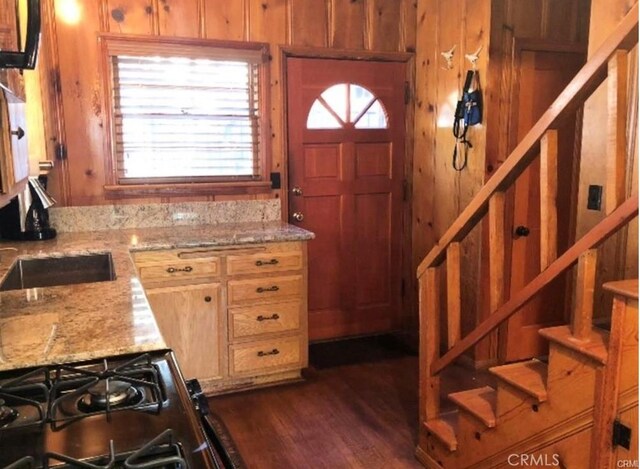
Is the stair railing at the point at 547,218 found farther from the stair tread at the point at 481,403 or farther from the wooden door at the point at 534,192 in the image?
the wooden door at the point at 534,192

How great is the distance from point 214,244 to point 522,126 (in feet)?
6.68

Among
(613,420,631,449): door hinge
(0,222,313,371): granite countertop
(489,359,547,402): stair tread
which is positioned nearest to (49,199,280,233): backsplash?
(0,222,313,371): granite countertop

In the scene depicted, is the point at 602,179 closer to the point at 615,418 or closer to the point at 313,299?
the point at 615,418

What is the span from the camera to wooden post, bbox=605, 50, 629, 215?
1.55m

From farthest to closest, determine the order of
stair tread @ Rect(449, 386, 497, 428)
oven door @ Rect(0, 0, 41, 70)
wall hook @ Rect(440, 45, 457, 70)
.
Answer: wall hook @ Rect(440, 45, 457, 70) < stair tread @ Rect(449, 386, 497, 428) < oven door @ Rect(0, 0, 41, 70)

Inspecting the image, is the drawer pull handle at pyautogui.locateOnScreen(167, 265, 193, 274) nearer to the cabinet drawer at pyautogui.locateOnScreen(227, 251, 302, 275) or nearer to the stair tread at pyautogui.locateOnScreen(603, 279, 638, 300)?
the cabinet drawer at pyautogui.locateOnScreen(227, 251, 302, 275)

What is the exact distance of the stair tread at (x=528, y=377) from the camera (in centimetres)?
184

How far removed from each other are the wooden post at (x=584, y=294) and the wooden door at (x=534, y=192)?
188 cm

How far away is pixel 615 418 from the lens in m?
1.60

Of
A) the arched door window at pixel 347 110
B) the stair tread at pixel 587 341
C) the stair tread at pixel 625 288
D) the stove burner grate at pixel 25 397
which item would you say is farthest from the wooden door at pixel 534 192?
the stove burner grate at pixel 25 397

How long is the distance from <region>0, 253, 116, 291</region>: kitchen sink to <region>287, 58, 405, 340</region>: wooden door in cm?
145

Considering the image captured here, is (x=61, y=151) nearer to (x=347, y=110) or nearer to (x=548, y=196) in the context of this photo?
(x=347, y=110)

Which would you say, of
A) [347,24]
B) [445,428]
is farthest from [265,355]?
[347,24]

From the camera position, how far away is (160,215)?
11.7ft
